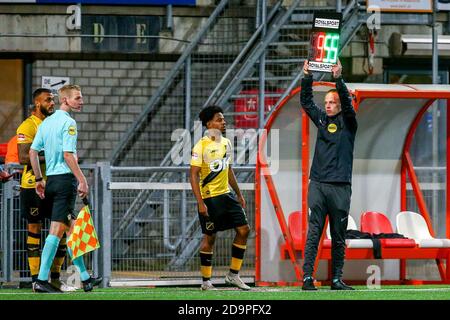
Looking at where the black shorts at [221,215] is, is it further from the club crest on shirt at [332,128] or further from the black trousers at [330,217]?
the club crest on shirt at [332,128]

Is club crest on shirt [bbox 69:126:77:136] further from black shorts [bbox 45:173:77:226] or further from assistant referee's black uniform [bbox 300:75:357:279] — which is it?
assistant referee's black uniform [bbox 300:75:357:279]

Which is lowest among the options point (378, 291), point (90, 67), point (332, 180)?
point (378, 291)

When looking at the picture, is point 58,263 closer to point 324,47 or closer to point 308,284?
point 308,284

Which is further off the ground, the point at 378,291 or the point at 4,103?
the point at 4,103

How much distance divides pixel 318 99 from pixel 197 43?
548cm

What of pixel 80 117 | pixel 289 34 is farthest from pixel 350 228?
pixel 80 117

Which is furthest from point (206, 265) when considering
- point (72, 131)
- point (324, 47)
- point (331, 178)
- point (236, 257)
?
point (324, 47)

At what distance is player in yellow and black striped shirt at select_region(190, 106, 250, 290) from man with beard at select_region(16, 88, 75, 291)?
149cm

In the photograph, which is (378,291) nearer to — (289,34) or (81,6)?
(289,34)

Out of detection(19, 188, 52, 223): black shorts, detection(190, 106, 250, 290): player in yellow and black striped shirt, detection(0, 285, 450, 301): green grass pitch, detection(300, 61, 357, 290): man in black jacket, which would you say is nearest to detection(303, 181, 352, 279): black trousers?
detection(300, 61, 357, 290): man in black jacket

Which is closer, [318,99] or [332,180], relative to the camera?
[332,180]

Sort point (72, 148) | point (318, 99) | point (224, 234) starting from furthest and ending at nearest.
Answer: point (224, 234)
point (318, 99)
point (72, 148)

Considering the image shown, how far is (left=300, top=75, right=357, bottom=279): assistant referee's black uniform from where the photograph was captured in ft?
45.3

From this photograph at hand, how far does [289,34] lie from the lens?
20.5 meters
